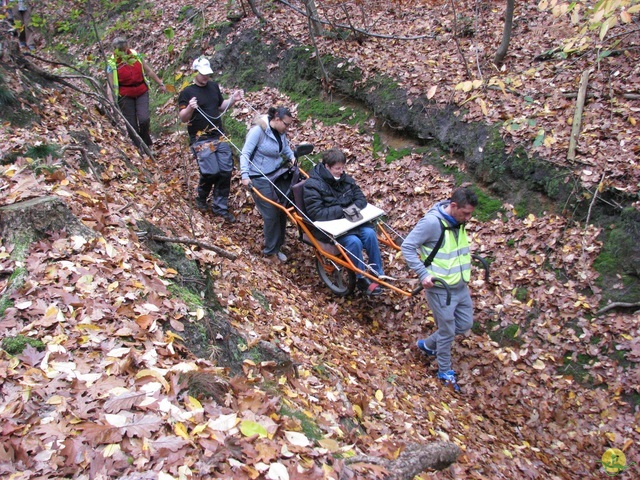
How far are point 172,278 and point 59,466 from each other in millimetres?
2107

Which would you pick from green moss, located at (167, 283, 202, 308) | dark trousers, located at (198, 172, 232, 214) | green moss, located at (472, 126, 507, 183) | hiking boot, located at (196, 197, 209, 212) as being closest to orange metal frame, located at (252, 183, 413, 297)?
dark trousers, located at (198, 172, 232, 214)

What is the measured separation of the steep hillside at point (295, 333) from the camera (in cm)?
272

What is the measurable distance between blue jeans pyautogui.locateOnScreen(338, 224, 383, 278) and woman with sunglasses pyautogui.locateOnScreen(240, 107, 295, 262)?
4.62 feet

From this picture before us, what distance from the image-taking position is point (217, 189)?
328 inches

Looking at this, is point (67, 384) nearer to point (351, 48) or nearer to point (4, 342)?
point (4, 342)

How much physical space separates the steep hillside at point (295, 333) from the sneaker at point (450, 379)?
0.40 feet

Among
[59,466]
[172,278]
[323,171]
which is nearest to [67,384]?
[59,466]

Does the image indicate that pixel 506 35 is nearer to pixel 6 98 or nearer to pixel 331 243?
pixel 331 243

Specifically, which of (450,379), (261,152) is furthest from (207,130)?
(450,379)

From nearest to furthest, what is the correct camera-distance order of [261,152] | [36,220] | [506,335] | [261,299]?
[36,220]
[261,299]
[506,335]
[261,152]

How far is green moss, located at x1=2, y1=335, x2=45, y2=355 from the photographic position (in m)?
3.07

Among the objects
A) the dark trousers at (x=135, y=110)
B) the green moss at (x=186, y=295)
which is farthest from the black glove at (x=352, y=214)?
the dark trousers at (x=135, y=110)

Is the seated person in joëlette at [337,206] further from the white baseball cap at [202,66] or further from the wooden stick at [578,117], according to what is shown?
the wooden stick at [578,117]

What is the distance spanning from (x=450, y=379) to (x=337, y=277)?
2.11 m
